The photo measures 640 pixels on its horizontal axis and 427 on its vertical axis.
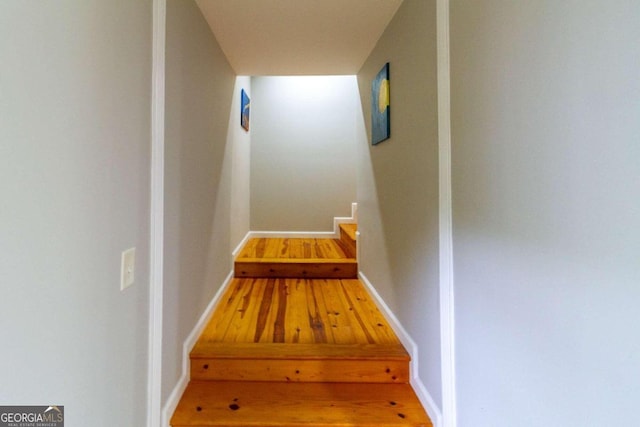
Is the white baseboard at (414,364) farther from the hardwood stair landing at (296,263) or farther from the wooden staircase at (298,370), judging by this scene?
the hardwood stair landing at (296,263)

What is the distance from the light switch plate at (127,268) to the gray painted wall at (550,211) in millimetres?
1229

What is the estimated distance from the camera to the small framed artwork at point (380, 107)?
72.8 inches

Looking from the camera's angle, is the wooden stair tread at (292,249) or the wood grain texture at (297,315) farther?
the wooden stair tread at (292,249)

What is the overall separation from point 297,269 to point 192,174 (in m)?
1.52

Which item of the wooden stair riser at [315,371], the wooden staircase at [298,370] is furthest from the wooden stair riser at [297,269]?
the wooden stair riser at [315,371]

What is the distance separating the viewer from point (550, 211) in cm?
70

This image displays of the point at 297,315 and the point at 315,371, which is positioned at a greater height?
the point at 297,315

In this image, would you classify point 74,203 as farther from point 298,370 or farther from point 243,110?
point 243,110

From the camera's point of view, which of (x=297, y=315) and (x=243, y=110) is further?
(x=243, y=110)

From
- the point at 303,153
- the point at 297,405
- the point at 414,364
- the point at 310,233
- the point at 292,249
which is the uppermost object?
the point at 303,153

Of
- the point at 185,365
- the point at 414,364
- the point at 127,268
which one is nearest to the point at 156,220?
the point at 127,268

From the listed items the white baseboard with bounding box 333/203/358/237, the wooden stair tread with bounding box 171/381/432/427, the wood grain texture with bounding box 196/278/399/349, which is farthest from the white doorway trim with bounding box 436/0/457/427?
the white baseboard with bounding box 333/203/358/237

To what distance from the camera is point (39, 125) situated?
1.98 ft

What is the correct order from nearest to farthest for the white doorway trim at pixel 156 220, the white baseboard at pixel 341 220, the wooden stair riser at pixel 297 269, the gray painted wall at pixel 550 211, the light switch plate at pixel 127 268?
the gray painted wall at pixel 550 211 → the light switch plate at pixel 127 268 → the white doorway trim at pixel 156 220 → the wooden stair riser at pixel 297 269 → the white baseboard at pixel 341 220
